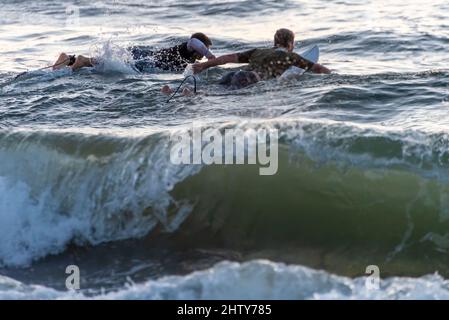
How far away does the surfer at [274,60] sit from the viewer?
9688mm

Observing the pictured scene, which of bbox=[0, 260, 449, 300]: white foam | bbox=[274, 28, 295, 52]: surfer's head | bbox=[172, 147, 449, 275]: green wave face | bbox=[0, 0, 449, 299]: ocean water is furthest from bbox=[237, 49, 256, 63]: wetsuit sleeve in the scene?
bbox=[0, 260, 449, 300]: white foam

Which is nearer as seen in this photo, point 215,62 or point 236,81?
point 236,81

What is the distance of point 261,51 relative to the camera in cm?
988

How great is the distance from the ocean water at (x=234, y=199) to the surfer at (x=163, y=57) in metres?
1.82

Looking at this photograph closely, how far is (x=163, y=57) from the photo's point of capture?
37.0 ft

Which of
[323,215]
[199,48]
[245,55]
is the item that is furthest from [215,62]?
[323,215]

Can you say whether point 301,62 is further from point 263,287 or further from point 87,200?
point 263,287

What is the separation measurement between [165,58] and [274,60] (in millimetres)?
2092

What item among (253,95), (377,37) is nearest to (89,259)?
(253,95)

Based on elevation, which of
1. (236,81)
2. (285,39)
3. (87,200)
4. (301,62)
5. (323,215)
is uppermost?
(285,39)

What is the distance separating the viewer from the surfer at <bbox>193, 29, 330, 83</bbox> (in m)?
9.69

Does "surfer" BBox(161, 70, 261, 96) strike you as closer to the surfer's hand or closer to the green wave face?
the surfer's hand

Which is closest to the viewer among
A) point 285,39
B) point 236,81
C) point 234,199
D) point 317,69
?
point 234,199

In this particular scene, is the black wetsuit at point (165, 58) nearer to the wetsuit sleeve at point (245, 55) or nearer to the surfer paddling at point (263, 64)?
the surfer paddling at point (263, 64)
